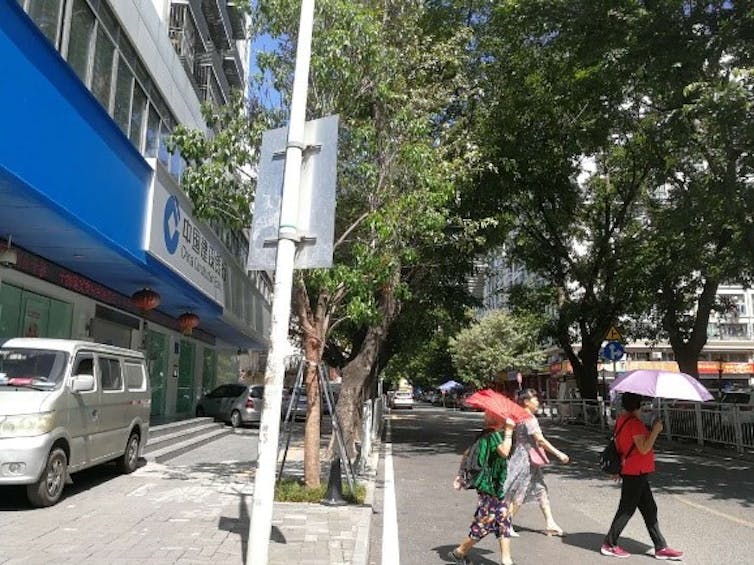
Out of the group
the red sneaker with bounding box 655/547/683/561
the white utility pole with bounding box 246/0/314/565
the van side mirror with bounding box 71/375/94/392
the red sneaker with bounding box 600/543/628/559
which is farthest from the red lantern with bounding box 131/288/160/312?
the red sneaker with bounding box 655/547/683/561

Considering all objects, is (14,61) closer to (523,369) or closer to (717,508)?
(717,508)

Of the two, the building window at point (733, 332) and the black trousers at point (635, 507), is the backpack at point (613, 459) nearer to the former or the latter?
the black trousers at point (635, 507)

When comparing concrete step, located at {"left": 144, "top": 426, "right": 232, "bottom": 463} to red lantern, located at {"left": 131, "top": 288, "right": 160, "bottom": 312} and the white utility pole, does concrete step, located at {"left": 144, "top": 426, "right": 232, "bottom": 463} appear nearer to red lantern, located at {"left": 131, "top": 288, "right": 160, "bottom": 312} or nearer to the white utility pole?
red lantern, located at {"left": 131, "top": 288, "right": 160, "bottom": 312}

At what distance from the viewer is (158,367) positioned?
19.9 meters

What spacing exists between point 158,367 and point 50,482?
11.9 metres

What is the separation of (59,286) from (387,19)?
24.2ft

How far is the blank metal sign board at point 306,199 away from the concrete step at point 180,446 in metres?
8.11

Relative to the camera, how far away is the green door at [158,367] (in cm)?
1912

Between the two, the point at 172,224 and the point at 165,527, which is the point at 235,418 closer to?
the point at 172,224

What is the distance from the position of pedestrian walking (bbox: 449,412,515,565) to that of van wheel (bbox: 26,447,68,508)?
4.81 meters

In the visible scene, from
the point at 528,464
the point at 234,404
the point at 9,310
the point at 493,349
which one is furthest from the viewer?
the point at 493,349

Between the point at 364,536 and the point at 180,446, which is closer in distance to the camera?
the point at 364,536

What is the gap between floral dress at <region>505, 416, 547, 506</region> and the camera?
7059mm

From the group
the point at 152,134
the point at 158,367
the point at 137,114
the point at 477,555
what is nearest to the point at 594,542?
the point at 477,555
